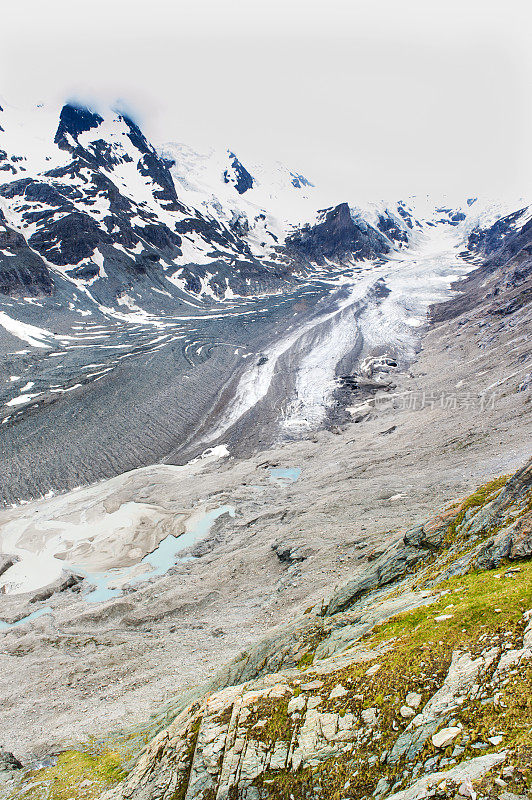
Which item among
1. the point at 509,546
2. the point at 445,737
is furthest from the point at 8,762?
the point at 509,546

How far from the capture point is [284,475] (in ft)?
137

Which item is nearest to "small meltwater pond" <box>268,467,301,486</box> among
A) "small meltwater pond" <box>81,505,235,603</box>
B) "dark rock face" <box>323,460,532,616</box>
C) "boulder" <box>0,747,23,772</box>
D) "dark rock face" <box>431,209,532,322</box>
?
"small meltwater pond" <box>81,505,235,603</box>

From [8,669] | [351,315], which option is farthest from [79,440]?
[351,315]

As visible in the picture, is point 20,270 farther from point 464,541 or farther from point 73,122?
point 464,541

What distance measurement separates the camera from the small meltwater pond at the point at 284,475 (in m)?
40.2

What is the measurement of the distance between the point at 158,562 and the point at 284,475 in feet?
49.4

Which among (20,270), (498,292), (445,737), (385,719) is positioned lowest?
(498,292)

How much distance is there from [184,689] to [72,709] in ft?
16.6

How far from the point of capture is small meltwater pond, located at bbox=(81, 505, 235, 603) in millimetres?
28328

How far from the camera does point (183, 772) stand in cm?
859

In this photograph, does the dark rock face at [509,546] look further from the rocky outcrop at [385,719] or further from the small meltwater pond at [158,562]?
the small meltwater pond at [158,562]

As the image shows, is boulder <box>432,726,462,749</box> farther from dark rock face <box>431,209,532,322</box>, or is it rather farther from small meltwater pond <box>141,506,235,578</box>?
dark rock face <box>431,209,532,322</box>

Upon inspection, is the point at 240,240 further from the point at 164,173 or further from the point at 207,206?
the point at 164,173

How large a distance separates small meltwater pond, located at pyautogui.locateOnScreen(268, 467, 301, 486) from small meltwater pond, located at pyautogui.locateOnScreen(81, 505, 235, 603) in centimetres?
601
